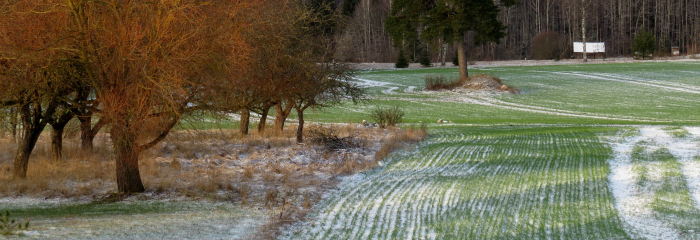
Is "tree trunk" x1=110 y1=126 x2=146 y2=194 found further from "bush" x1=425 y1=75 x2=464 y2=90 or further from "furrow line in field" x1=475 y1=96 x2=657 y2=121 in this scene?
"bush" x1=425 y1=75 x2=464 y2=90

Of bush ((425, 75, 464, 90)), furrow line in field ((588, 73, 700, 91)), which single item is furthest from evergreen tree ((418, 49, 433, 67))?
bush ((425, 75, 464, 90))

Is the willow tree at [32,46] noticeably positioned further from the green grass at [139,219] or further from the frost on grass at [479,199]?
the frost on grass at [479,199]

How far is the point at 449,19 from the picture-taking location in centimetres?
4156

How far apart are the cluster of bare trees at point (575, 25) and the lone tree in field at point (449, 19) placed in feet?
119

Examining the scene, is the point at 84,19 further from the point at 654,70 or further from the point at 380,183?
the point at 654,70

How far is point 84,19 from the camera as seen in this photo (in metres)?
10.2

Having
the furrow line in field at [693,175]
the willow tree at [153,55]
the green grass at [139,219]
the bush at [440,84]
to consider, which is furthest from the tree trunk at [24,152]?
the bush at [440,84]

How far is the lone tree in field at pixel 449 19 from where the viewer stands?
40.9 metres

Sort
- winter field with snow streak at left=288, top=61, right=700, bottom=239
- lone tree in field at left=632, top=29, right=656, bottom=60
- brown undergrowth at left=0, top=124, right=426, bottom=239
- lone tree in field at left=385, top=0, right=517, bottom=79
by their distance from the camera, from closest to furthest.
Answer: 1. winter field with snow streak at left=288, top=61, right=700, bottom=239
2. brown undergrowth at left=0, top=124, right=426, bottom=239
3. lone tree in field at left=385, top=0, right=517, bottom=79
4. lone tree in field at left=632, top=29, right=656, bottom=60

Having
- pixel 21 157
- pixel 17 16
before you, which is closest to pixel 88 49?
pixel 17 16

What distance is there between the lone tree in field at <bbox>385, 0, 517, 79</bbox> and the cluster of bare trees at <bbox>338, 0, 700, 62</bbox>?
3623cm

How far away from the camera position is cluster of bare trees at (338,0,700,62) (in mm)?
83438

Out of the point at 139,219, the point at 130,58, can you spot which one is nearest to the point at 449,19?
the point at 130,58

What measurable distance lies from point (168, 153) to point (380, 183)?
22.4 ft
